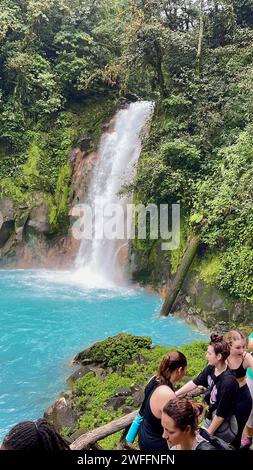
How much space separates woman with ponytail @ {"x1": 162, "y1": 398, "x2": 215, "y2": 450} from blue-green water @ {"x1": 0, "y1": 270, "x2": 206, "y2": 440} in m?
5.01

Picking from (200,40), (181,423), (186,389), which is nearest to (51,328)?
(186,389)

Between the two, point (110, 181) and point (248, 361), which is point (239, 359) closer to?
point (248, 361)

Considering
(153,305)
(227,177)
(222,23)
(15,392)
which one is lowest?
(15,392)

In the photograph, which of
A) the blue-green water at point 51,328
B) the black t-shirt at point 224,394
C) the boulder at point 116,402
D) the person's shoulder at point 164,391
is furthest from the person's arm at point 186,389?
the blue-green water at point 51,328

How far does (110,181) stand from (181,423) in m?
15.0

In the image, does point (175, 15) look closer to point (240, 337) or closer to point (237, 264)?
point (237, 264)

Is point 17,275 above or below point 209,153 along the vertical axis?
below

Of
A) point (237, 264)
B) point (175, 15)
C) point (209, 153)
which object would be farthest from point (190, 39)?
point (237, 264)

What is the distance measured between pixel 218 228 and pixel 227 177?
140 centimetres

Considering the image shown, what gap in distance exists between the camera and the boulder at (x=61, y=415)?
671cm

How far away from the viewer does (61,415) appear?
271 inches

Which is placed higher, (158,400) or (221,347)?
(221,347)

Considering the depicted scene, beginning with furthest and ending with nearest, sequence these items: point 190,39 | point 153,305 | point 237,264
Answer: point 190,39 → point 153,305 → point 237,264

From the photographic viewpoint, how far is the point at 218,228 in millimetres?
11500
